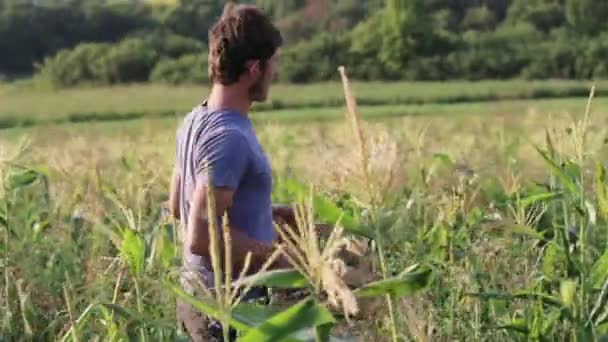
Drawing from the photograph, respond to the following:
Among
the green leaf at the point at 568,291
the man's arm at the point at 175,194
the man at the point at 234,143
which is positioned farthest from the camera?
the man's arm at the point at 175,194

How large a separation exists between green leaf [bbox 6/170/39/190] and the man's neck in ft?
7.65

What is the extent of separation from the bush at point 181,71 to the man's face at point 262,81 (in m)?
34.4

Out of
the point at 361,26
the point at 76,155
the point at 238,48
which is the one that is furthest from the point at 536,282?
the point at 361,26

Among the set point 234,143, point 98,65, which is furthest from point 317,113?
point 234,143

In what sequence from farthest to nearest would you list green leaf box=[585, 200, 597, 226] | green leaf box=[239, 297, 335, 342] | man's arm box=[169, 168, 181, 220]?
green leaf box=[585, 200, 597, 226], man's arm box=[169, 168, 181, 220], green leaf box=[239, 297, 335, 342]

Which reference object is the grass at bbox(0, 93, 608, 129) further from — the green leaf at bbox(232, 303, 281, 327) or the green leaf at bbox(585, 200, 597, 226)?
the green leaf at bbox(232, 303, 281, 327)

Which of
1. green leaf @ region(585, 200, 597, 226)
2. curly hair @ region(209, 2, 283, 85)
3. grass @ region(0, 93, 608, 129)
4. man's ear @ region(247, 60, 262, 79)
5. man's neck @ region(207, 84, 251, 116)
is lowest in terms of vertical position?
grass @ region(0, 93, 608, 129)

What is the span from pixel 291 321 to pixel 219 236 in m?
0.77

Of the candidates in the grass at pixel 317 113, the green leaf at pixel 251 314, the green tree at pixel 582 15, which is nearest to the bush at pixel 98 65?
A: the grass at pixel 317 113

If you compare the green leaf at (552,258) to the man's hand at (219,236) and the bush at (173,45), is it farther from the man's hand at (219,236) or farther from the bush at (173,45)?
the bush at (173,45)

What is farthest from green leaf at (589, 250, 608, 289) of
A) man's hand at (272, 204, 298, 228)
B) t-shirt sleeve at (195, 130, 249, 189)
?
t-shirt sleeve at (195, 130, 249, 189)

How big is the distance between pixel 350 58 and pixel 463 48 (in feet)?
12.9

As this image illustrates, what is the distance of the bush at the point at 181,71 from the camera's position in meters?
37.8

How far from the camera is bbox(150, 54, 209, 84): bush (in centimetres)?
3778
